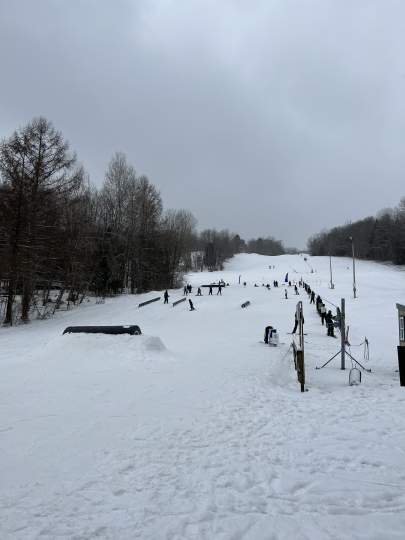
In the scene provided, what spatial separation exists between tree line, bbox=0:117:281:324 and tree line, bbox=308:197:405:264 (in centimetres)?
8556

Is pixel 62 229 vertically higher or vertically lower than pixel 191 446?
higher

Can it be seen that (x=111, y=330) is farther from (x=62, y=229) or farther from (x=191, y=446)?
(x=62, y=229)

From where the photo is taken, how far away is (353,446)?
5.77m

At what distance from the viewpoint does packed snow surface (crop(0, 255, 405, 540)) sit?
3.82 meters

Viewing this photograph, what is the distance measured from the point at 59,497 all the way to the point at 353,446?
4.19m

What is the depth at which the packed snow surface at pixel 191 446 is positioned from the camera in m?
3.82

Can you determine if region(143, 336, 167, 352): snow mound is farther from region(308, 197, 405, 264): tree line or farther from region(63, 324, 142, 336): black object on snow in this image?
region(308, 197, 405, 264): tree line

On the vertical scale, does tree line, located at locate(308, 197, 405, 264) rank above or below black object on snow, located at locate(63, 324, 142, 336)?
above

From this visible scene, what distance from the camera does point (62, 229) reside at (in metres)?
27.0

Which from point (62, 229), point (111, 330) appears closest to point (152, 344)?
point (111, 330)

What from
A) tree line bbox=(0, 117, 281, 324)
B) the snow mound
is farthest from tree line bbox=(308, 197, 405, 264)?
the snow mound

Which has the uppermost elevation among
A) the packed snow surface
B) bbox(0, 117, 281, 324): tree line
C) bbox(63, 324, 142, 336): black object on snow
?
bbox(0, 117, 281, 324): tree line

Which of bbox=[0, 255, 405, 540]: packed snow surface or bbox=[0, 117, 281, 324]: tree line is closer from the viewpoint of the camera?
bbox=[0, 255, 405, 540]: packed snow surface

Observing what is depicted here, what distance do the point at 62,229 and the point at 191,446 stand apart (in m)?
24.1
